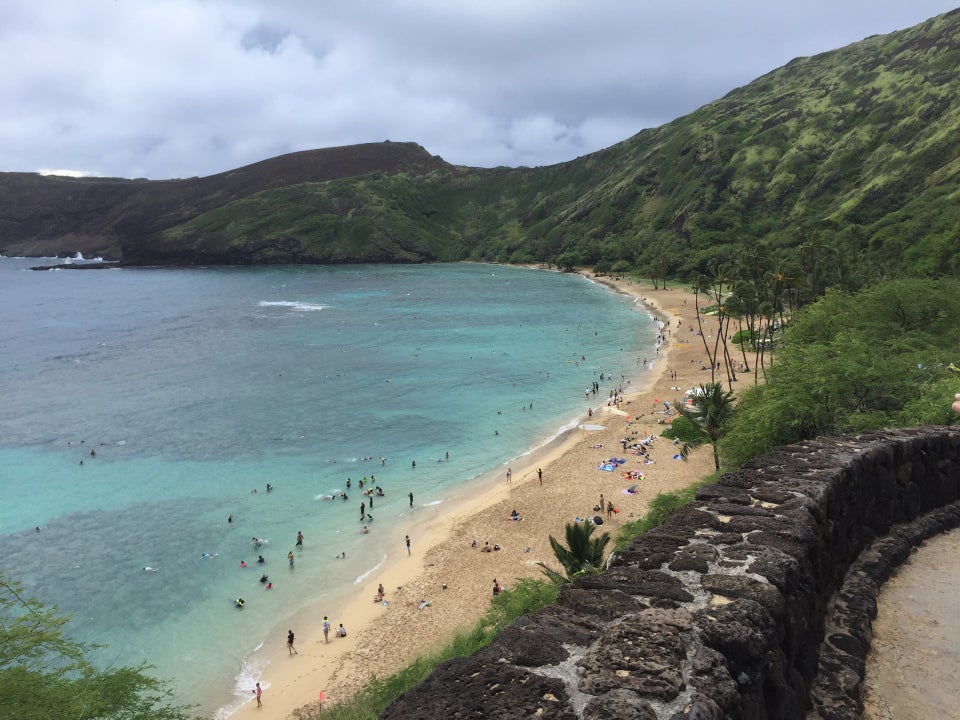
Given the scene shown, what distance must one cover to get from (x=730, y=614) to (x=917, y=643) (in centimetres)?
473

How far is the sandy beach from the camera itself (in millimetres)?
23703

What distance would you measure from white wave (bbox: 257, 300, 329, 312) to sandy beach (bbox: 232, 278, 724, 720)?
8774 centimetres

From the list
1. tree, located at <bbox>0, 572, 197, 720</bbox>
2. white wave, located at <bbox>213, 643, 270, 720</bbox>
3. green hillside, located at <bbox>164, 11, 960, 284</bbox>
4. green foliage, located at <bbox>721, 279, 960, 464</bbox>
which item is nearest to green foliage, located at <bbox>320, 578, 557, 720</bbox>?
white wave, located at <bbox>213, 643, 270, 720</bbox>

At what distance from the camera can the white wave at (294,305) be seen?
126 meters

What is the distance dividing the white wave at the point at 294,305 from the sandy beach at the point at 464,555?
87.7 meters

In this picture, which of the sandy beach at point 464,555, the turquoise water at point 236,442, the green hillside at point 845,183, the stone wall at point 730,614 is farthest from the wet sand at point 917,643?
the green hillside at point 845,183

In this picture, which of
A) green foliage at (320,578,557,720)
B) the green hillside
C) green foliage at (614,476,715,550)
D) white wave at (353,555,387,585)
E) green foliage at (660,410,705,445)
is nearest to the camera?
green foliage at (320,578,557,720)

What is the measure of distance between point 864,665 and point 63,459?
55.4m

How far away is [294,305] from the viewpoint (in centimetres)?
13300

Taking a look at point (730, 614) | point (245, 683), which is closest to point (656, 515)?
point (245, 683)

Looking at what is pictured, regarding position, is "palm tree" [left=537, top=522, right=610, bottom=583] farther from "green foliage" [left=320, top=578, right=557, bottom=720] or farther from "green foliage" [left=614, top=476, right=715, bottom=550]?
"green foliage" [left=614, top=476, right=715, bottom=550]

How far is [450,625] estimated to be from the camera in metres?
25.9

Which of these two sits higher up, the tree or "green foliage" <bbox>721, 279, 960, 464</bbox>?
"green foliage" <bbox>721, 279, 960, 464</bbox>

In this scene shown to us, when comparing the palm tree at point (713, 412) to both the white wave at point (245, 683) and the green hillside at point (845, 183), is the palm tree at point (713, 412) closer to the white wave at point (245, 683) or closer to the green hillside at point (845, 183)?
the white wave at point (245, 683)
